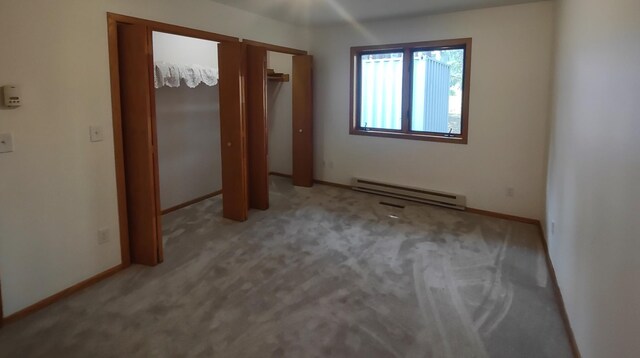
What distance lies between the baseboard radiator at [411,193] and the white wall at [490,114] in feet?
0.31

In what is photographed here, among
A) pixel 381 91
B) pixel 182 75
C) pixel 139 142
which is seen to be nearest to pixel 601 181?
pixel 139 142

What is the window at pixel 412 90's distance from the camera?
4766 mm

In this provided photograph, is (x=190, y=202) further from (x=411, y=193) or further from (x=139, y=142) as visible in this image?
(x=411, y=193)

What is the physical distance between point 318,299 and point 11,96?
226 cm

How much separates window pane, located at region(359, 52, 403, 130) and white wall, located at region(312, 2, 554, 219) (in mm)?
226

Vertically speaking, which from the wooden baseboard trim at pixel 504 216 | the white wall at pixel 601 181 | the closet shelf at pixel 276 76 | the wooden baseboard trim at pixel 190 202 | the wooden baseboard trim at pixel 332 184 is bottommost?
the wooden baseboard trim at pixel 504 216

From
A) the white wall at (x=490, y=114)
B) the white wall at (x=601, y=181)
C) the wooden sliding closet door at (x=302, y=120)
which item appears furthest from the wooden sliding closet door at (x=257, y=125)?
the white wall at (x=601, y=181)

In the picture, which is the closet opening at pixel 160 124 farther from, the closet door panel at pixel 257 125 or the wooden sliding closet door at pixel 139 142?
the closet door panel at pixel 257 125

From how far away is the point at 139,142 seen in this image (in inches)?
123

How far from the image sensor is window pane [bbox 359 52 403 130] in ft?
17.3

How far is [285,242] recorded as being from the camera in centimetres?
373

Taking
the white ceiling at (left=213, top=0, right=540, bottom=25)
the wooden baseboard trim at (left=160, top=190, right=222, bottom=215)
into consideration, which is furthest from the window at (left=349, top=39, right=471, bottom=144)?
the wooden baseboard trim at (left=160, top=190, right=222, bottom=215)

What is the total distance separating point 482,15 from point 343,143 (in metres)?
2.38

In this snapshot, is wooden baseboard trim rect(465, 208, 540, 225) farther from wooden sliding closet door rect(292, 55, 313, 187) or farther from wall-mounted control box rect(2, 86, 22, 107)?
wall-mounted control box rect(2, 86, 22, 107)
